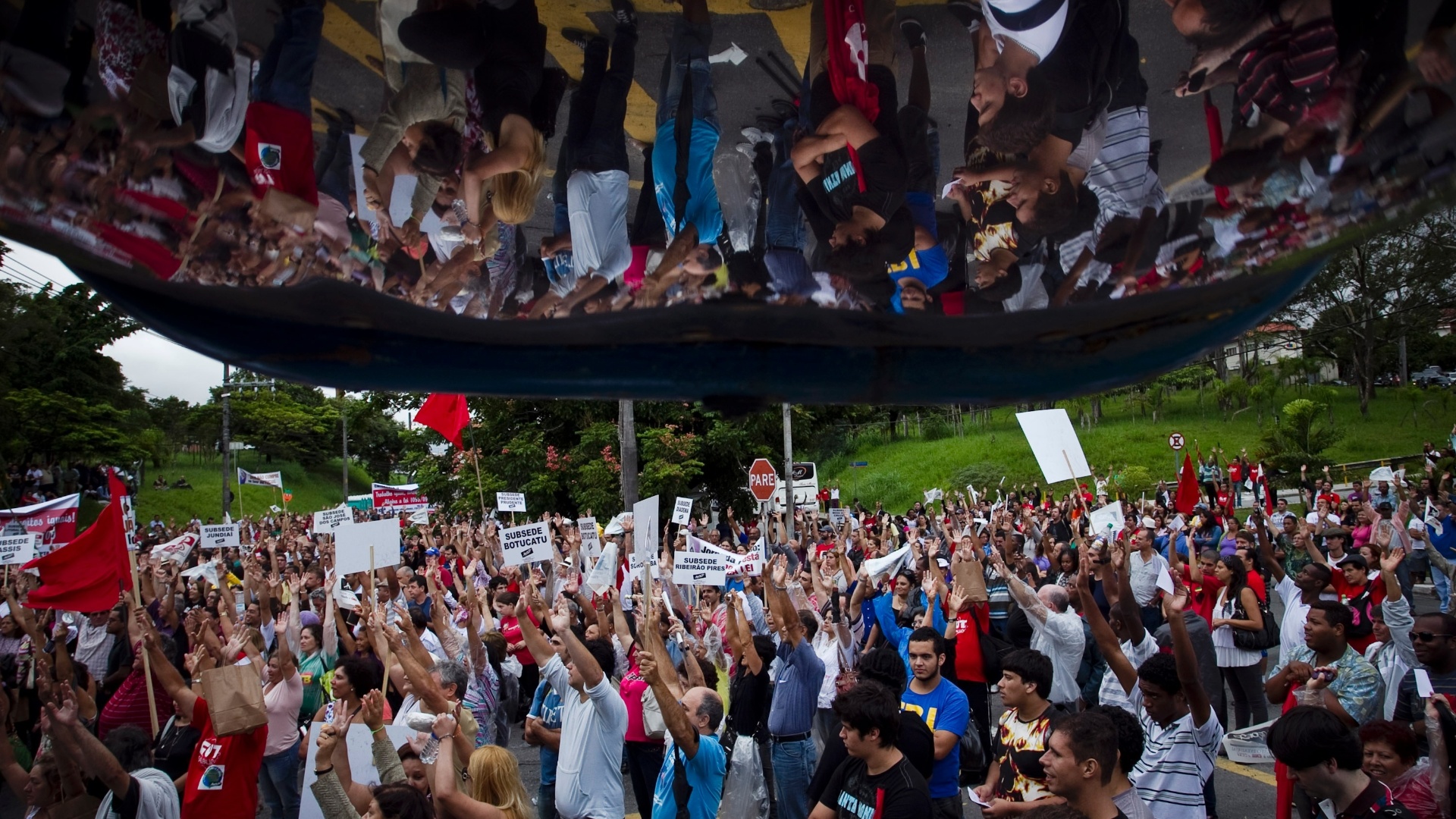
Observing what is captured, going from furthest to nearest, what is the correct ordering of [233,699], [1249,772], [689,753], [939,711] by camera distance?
1. [1249,772]
2. [939,711]
3. [689,753]
4. [233,699]

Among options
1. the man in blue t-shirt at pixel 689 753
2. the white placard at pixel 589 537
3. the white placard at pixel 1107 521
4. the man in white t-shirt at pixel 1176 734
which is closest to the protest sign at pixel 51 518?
the white placard at pixel 589 537

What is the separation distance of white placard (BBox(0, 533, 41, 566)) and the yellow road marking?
1205cm

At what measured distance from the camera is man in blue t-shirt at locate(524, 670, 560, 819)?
651 centimetres

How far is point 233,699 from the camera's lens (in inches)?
216

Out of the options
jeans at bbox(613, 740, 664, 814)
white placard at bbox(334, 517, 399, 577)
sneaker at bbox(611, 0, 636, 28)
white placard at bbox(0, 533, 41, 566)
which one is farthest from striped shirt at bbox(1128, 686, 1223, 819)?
white placard at bbox(0, 533, 41, 566)

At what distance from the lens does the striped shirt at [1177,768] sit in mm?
4789

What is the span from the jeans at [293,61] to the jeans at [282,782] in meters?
6.43

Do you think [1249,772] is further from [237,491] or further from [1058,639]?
[237,491]

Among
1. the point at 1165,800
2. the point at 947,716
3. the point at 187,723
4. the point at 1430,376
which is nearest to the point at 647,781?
the point at 947,716

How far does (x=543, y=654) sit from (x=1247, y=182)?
545 centimetres

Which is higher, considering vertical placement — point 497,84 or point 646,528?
point 497,84

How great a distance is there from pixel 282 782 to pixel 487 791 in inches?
127

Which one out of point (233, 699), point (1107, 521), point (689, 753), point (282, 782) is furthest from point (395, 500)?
point (689, 753)

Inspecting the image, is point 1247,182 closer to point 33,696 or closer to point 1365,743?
point 1365,743
